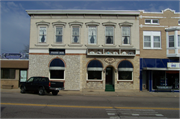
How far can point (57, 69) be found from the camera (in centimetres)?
1744

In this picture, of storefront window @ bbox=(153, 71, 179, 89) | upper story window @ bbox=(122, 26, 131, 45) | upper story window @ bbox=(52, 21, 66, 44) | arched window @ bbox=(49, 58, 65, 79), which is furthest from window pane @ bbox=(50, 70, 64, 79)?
storefront window @ bbox=(153, 71, 179, 89)

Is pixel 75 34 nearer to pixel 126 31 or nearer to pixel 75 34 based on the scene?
pixel 75 34

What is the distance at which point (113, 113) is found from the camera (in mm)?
7707

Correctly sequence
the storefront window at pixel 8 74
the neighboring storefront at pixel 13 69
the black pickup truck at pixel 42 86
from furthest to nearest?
1. the storefront window at pixel 8 74
2. the neighboring storefront at pixel 13 69
3. the black pickup truck at pixel 42 86

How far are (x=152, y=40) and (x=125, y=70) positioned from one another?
4.73 metres

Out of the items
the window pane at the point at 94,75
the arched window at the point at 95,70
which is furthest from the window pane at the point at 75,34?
the window pane at the point at 94,75

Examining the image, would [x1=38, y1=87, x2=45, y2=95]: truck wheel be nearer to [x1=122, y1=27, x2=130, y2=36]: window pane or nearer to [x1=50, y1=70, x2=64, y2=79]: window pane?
[x1=50, y1=70, x2=64, y2=79]: window pane

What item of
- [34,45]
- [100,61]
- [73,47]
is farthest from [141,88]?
[34,45]

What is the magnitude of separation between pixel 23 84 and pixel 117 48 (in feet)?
33.9

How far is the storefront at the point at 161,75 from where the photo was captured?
17312 millimetres

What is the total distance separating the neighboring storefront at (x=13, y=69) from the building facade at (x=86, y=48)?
1529mm

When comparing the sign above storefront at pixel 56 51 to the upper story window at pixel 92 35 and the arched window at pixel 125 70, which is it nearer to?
the upper story window at pixel 92 35

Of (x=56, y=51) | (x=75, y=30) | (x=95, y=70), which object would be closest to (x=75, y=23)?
(x=75, y=30)

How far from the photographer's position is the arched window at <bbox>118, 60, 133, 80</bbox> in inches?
683
